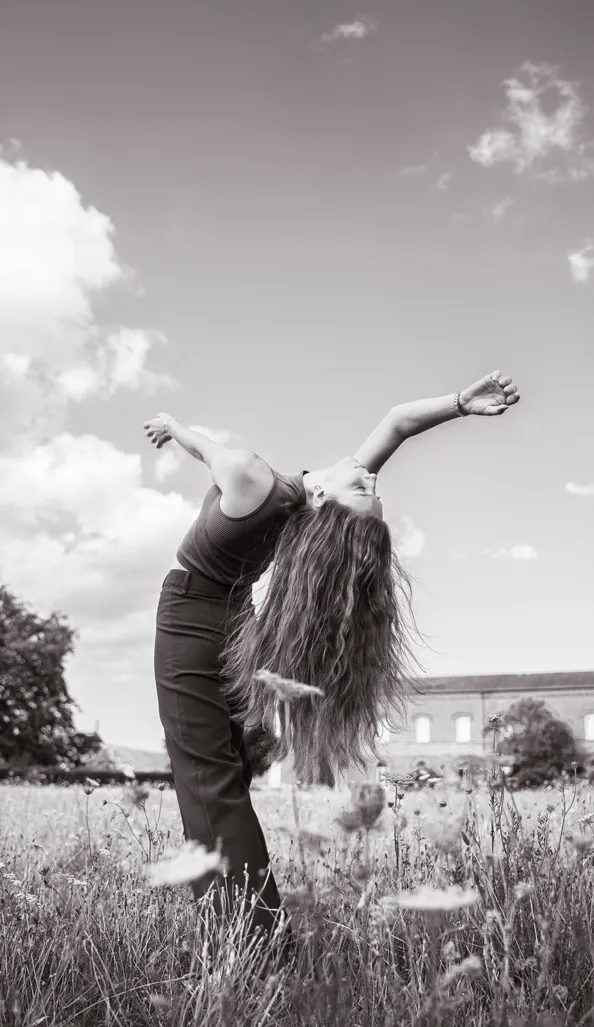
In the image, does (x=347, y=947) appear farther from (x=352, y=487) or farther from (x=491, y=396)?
(x=491, y=396)

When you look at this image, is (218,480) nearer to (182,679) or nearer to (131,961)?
(182,679)

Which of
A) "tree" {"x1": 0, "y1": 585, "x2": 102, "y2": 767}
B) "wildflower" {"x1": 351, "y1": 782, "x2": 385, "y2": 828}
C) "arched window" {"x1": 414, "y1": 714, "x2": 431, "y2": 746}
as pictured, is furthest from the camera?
"arched window" {"x1": 414, "y1": 714, "x2": 431, "y2": 746}

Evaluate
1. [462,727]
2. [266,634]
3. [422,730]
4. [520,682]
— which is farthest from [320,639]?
[520,682]

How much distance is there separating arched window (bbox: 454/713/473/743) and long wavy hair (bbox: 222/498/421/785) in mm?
64898

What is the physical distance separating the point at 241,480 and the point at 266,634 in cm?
61

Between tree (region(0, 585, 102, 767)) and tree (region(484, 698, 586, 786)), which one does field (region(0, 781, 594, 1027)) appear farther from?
tree (region(0, 585, 102, 767))

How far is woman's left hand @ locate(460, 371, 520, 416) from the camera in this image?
3861 mm

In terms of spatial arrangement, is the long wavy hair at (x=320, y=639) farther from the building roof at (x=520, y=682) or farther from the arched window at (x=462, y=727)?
the arched window at (x=462, y=727)

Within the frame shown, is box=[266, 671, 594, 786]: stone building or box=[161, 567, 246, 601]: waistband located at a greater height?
box=[266, 671, 594, 786]: stone building

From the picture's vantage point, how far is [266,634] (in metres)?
3.36

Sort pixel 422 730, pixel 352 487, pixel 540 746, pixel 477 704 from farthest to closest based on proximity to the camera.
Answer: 1. pixel 477 704
2. pixel 422 730
3. pixel 540 746
4. pixel 352 487

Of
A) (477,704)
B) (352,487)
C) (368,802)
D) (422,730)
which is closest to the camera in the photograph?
(368,802)

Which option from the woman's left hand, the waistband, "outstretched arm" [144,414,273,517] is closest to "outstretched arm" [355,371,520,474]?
the woman's left hand

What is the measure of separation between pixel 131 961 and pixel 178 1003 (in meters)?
0.51
